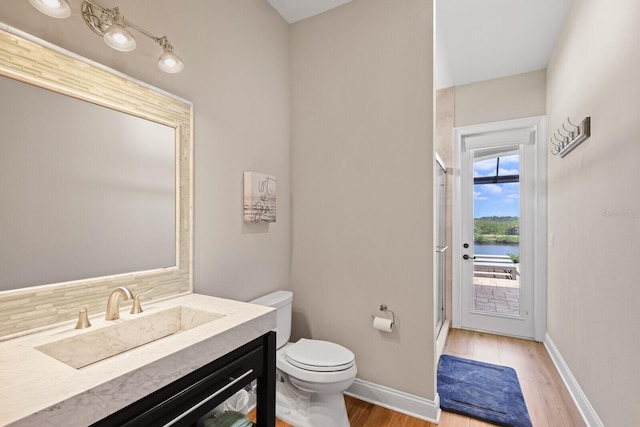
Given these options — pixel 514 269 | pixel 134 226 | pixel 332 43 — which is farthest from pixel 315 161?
pixel 514 269

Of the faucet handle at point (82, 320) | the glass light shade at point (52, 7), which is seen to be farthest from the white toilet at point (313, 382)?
the glass light shade at point (52, 7)

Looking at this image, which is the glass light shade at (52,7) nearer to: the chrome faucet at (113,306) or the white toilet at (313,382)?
the chrome faucet at (113,306)

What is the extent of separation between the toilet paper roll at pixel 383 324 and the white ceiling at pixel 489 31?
2162 mm

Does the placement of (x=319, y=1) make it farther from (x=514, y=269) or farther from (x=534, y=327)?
(x=534, y=327)

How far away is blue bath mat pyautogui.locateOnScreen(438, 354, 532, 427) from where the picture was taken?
190 centimetres

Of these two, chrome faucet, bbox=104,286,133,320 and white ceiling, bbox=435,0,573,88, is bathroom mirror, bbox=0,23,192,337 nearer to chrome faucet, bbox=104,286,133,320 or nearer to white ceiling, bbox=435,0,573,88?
chrome faucet, bbox=104,286,133,320

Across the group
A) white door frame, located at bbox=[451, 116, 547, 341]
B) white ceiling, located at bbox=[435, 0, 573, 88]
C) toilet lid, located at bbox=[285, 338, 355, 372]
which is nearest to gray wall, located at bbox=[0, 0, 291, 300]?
toilet lid, located at bbox=[285, 338, 355, 372]

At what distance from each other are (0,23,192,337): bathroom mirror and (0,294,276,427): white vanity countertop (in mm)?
190

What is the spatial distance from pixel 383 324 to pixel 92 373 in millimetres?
1567

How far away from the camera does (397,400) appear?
6.43 ft

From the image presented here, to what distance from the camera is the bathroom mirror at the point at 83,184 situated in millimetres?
1025

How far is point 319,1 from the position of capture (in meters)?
2.18

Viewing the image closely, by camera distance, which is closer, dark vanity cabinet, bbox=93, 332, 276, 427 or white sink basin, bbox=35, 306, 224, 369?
dark vanity cabinet, bbox=93, 332, 276, 427

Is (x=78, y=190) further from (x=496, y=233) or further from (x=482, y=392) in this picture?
(x=496, y=233)
